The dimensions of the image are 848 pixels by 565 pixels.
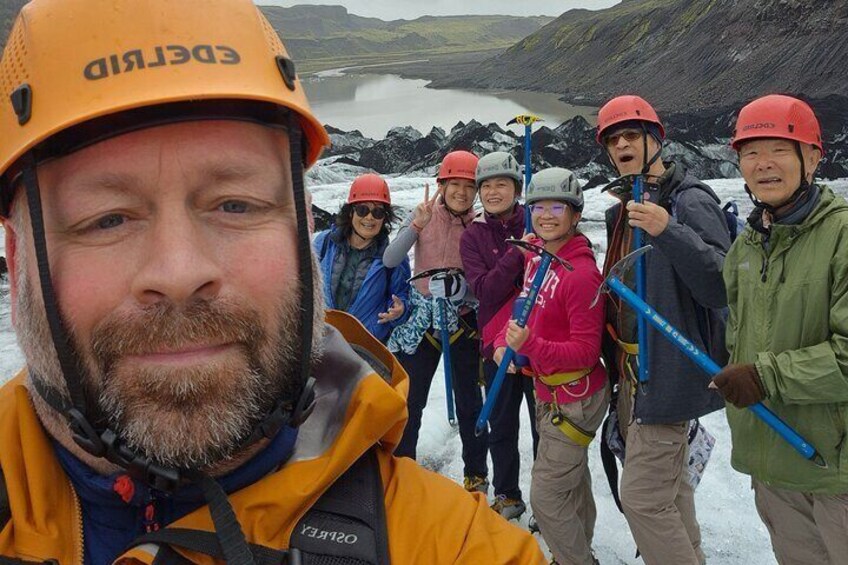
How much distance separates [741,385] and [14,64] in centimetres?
258

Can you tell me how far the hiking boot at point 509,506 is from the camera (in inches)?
149

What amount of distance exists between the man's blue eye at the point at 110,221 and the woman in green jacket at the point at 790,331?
7.48 ft

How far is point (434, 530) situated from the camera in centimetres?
124

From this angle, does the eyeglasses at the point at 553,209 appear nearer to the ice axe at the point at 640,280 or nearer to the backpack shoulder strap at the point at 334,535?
the ice axe at the point at 640,280

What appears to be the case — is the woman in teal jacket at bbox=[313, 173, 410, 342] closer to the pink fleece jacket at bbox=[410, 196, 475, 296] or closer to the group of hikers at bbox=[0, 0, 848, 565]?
the pink fleece jacket at bbox=[410, 196, 475, 296]

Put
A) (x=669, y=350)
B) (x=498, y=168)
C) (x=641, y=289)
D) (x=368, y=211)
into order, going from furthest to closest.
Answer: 1. (x=368, y=211)
2. (x=498, y=168)
3. (x=641, y=289)
4. (x=669, y=350)

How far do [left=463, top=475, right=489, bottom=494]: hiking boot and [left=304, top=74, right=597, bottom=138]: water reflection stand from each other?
23901mm

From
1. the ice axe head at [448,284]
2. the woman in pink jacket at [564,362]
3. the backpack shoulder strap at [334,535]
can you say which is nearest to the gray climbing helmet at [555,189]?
the woman in pink jacket at [564,362]

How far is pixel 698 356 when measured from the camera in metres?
2.62

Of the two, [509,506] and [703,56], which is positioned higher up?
[703,56]

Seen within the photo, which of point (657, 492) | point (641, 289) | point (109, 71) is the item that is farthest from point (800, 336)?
point (109, 71)

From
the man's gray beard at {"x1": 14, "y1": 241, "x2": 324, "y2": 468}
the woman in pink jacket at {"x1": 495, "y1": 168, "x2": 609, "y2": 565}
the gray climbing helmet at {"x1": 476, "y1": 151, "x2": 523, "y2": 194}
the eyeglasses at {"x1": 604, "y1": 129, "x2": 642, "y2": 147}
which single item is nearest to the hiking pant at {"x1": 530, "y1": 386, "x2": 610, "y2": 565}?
the woman in pink jacket at {"x1": 495, "y1": 168, "x2": 609, "y2": 565}

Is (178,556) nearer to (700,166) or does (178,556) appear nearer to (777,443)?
(777,443)

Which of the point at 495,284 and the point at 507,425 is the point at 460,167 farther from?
the point at 507,425
